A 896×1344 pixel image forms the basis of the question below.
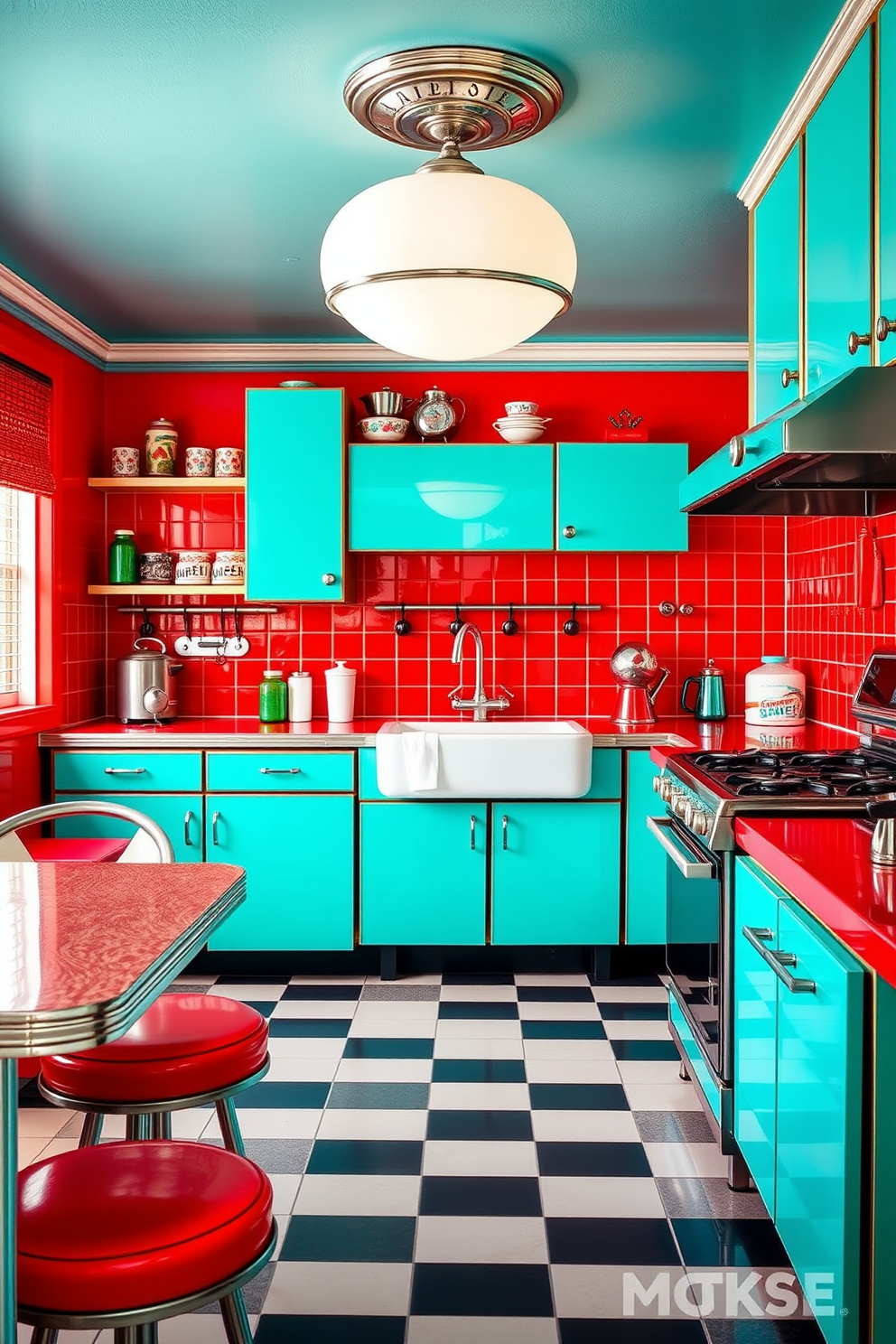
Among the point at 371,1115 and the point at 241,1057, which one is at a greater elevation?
the point at 241,1057

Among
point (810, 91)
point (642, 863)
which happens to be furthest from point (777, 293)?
point (642, 863)

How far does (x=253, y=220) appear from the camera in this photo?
3.28 metres

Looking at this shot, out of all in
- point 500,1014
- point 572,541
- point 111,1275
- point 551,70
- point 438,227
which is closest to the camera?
point 111,1275

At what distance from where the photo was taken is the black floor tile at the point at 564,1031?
3416mm

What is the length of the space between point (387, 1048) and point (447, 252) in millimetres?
2310

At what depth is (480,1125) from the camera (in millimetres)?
2795

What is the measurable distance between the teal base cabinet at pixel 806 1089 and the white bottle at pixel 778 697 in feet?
5.58

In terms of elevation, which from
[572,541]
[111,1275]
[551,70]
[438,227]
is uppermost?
[551,70]

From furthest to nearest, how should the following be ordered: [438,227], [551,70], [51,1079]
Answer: [551,70]
[438,227]
[51,1079]

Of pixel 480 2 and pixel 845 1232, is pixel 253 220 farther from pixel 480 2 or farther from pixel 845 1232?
pixel 845 1232

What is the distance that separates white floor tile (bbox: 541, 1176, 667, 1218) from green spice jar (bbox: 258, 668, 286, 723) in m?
2.28

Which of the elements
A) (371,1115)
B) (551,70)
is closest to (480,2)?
(551,70)

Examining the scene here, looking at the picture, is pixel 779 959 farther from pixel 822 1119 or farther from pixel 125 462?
pixel 125 462

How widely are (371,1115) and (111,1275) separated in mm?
1729
